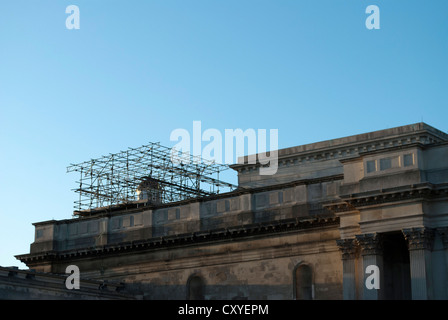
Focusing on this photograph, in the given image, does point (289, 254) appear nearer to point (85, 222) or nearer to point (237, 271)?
point (237, 271)

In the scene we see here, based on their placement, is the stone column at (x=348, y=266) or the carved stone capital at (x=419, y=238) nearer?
the carved stone capital at (x=419, y=238)

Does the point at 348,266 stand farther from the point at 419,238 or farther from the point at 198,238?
the point at 198,238

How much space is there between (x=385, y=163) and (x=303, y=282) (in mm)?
10058

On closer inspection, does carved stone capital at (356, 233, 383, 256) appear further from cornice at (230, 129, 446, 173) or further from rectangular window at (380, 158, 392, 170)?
cornice at (230, 129, 446, 173)

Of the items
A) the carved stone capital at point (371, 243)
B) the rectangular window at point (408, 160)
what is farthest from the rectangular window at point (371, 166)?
the carved stone capital at point (371, 243)

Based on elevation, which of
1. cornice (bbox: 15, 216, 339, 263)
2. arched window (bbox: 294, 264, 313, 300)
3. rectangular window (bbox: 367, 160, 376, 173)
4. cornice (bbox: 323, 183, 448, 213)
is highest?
rectangular window (bbox: 367, 160, 376, 173)

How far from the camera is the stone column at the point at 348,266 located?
50.0 m

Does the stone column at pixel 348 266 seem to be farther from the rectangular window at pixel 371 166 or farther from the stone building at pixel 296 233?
the rectangular window at pixel 371 166

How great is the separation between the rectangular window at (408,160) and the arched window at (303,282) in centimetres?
994

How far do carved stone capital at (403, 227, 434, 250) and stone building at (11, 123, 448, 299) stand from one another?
2.2 inches

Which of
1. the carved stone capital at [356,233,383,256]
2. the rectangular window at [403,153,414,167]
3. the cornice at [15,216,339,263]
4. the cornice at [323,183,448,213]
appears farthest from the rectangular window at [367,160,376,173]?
the cornice at [15,216,339,263]

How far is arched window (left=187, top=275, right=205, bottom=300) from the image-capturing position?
59188 millimetres

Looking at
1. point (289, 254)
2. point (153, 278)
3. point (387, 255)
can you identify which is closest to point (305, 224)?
point (289, 254)

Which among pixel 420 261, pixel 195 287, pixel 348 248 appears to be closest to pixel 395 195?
pixel 420 261
